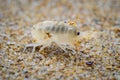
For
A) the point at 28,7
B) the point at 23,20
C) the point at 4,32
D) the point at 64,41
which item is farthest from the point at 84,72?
the point at 28,7

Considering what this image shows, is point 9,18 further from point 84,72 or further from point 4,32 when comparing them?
point 84,72

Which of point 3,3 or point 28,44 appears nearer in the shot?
point 28,44

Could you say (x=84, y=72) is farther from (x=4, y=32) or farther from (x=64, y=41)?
(x=4, y=32)

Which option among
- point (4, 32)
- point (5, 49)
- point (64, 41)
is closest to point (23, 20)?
point (4, 32)

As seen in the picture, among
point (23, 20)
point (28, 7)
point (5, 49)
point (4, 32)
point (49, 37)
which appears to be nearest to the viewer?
point (49, 37)

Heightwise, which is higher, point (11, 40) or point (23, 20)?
point (23, 20)

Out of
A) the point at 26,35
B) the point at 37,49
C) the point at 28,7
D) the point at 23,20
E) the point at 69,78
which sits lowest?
the point at 69,78

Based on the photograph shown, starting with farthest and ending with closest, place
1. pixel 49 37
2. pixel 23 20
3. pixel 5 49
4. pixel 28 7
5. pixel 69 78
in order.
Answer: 1. pixel 28 7
2. pixel 23 20
3. pixel 5 49
4. pixel 49 37
5. pixel 69 78
